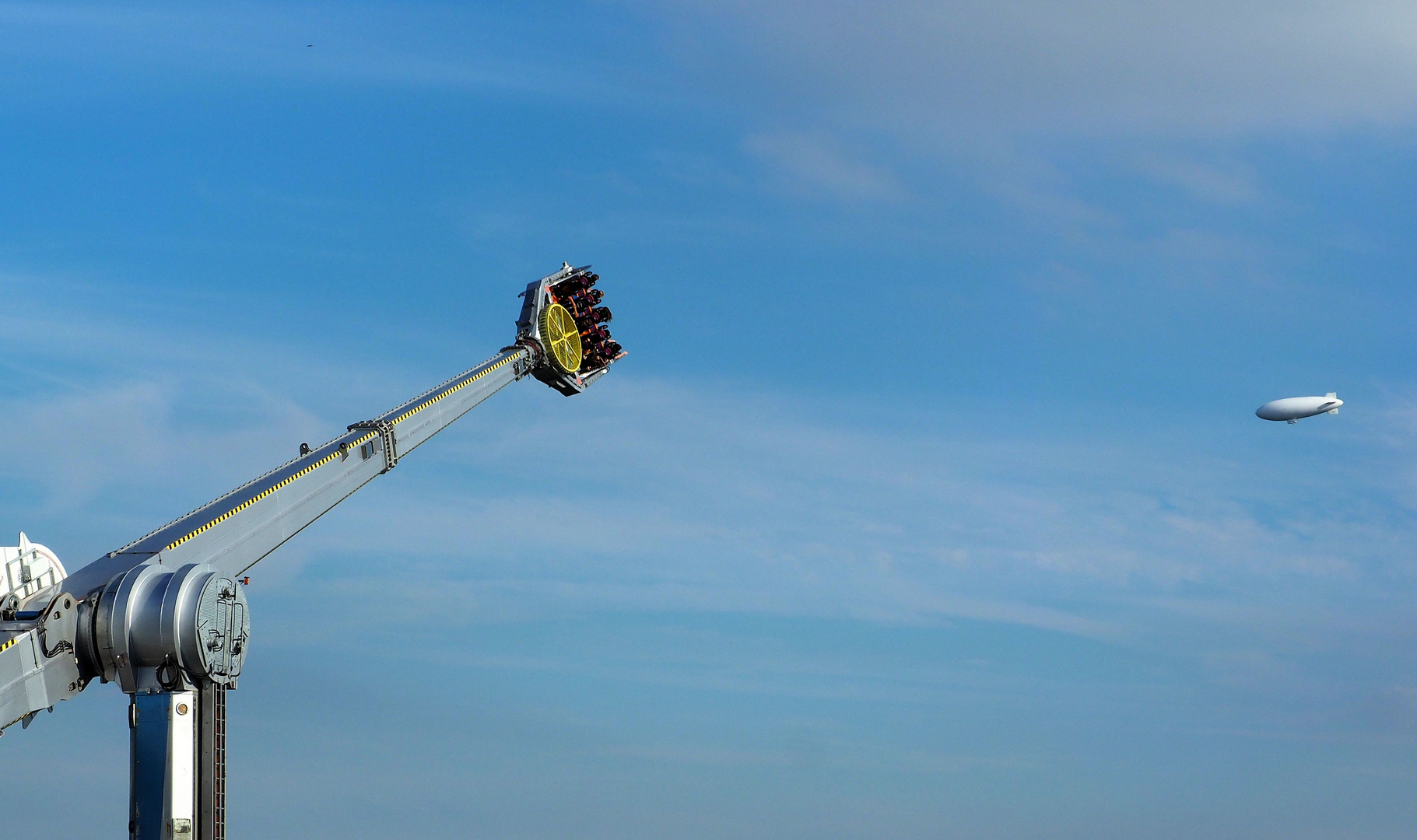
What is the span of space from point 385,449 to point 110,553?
61.0 feet

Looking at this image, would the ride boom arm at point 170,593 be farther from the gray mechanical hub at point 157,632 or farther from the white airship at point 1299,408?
the white airship at point 1299,408

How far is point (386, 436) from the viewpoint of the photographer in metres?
62.7

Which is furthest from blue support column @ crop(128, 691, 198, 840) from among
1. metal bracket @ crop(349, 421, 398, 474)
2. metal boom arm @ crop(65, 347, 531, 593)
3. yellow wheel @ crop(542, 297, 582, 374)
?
yellow wheel @ crop(542, 297, 582, 374)

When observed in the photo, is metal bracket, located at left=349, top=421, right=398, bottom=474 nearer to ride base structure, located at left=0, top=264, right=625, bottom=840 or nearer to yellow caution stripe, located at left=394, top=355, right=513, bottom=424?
yellow caution stripe, located at left=394, top=355, right=513, bottom=424

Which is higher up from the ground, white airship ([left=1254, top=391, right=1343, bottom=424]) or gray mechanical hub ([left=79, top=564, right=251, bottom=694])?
white airship ([left=1254, top=391, right=1343, bottom=424])

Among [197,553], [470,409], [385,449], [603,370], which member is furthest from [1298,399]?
[197,553]

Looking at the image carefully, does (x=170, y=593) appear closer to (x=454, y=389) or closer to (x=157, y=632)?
(x=157, y=632)

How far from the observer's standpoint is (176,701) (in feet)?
138

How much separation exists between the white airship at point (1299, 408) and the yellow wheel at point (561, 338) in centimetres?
8312

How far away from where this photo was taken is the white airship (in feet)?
460

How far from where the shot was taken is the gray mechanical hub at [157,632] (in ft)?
137

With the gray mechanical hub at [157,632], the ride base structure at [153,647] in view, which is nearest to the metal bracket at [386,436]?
the ride base structure at [153,647]

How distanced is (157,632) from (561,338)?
5321 cm

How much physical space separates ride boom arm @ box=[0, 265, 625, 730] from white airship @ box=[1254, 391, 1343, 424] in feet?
354
